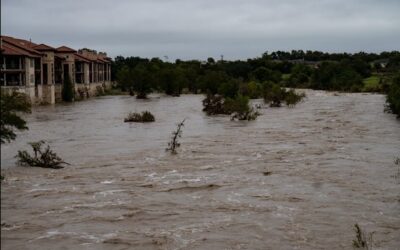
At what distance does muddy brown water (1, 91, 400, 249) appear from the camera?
9.77 m

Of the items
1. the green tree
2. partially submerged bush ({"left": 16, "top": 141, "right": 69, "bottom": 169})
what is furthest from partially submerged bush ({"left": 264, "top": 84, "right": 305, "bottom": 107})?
partially submerged bush ({"left": 16, "top": 141, "right": 69, "bottom": 169})

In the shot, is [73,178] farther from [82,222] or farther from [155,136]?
[155,136]

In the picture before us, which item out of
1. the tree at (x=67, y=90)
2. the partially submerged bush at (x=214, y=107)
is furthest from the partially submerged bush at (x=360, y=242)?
the tree at (x=67, y=90)

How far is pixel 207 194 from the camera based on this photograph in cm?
1341

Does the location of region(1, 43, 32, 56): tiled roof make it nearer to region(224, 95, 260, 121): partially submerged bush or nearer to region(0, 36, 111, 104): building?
region(0, 36, 111, 104): building

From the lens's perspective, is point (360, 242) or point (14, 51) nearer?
point (360, 242)

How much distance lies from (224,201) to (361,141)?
1370cm

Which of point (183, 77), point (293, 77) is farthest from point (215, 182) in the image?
point (293, 77)

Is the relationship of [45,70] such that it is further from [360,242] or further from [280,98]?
[360,242]

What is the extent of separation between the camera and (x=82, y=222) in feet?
34.7

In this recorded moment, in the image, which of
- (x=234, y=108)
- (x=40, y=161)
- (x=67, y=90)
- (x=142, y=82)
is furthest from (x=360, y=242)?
(x=142, y=82)

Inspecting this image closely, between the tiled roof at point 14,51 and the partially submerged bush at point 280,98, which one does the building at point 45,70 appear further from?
the partially submerged bush at point 280,98

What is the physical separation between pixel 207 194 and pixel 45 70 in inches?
1910

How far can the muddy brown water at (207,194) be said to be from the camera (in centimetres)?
977
